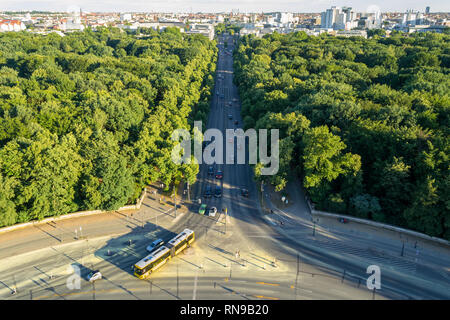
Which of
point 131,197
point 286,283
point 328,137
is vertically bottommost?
point 286,283

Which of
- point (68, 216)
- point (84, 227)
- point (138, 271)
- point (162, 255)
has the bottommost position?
point (138, 271)

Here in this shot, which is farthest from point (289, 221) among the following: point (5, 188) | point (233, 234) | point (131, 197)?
point (5, 188)

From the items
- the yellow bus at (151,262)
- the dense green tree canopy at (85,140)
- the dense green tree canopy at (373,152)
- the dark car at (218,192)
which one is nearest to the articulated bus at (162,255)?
the yellow bus at (151,262)

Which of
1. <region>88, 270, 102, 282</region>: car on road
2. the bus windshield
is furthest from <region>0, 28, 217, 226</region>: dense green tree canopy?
the bus windshield

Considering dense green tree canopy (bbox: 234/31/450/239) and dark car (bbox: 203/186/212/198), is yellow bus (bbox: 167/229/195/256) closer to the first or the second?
dark car (bbox: 203/186/212/198)

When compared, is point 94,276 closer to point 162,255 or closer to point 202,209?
point 162,255

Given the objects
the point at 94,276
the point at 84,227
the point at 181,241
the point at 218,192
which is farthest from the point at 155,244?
the point at 218,192

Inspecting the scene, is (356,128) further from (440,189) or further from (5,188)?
(5,188)

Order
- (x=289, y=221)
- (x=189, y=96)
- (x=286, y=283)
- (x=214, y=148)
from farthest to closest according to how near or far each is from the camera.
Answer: (x=189, y=96), (x=214, y=148), (x=289, y=221), (x=286, y=283)
